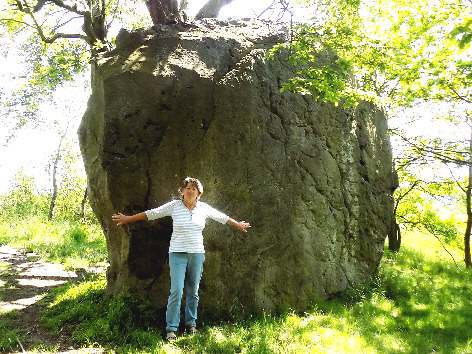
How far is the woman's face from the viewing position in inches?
193

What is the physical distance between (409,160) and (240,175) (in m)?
6.65

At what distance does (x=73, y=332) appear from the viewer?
490 cm

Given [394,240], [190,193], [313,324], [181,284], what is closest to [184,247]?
[181,284]

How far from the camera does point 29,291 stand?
6828mm

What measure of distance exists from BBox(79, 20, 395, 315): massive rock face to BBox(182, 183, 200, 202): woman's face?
0.85 m

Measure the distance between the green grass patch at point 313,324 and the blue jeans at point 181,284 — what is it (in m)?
0.25

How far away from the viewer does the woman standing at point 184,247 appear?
4.72 meters

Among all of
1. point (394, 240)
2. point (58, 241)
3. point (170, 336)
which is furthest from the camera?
point (58, 241)

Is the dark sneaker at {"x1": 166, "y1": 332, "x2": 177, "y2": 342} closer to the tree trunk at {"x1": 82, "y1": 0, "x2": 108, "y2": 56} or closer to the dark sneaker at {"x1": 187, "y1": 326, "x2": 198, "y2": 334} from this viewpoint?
the dark sneaker at {"x1": 187, "y1": 326, "x2": 198, "y2": 334}

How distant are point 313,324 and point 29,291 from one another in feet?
17.3

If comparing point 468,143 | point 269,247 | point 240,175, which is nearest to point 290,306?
point 269,247

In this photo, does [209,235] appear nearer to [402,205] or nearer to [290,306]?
[290,306]

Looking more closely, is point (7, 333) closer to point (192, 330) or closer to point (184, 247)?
point (192, 330)

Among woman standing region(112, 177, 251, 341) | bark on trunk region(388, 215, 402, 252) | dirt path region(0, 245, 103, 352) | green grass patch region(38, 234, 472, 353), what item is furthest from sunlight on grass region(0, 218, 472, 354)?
bark on trunk region(388, 215, 402, 252)
